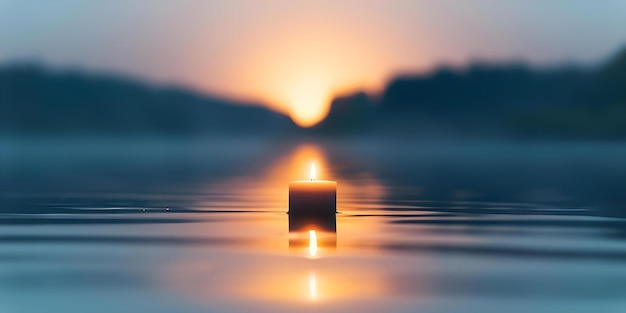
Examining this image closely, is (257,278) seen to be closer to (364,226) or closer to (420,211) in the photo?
(364,226)

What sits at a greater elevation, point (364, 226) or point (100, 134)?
point (100, 134)

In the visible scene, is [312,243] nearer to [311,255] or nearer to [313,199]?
[311,255]

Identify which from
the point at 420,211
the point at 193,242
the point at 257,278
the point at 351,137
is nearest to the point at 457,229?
the point at 420,211

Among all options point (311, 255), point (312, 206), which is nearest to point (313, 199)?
point (312, 206)

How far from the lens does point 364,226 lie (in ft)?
13.3

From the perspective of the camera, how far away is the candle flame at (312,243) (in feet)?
10.4

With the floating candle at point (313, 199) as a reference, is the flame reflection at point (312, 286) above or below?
below

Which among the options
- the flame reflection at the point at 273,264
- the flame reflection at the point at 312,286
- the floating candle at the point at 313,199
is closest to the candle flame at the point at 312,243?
the flame reflection at the point at 273,264

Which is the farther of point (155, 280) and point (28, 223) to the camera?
point (28, 223)

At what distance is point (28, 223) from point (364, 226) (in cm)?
147

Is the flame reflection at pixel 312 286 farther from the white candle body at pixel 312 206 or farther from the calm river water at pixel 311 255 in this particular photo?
the white candle body at pixel 312 206

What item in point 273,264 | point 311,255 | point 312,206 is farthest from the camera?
point 312,206

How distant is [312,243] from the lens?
3445mm

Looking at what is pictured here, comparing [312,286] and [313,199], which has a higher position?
[313,199]
